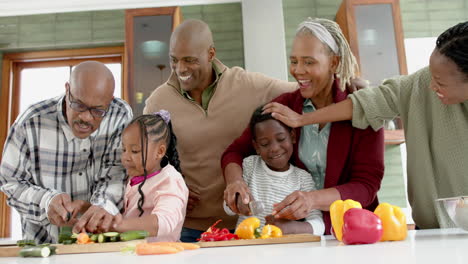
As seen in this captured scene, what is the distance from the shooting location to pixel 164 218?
127 centimetres

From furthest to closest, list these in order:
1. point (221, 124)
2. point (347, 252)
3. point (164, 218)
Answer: point (221, 124) < point (164, 218) < point (347, 252)

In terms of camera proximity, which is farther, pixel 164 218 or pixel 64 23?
pixel 64 23

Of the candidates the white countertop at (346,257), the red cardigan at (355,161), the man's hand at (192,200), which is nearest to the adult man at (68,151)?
the man's hand at (192,200)

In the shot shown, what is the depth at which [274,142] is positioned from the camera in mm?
1569

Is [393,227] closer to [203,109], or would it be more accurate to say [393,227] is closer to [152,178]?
[152,178]

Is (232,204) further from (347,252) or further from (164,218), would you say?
(347,252)

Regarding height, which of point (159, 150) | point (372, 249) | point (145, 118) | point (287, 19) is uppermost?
point (287, 19)

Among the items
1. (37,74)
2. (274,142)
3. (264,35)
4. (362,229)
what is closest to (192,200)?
(274,142)

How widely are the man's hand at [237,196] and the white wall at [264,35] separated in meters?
1.87

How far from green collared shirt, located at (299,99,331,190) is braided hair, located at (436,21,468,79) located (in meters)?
0.49

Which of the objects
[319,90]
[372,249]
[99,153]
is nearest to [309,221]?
[319,90]

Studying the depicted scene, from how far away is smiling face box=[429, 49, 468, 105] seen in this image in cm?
118

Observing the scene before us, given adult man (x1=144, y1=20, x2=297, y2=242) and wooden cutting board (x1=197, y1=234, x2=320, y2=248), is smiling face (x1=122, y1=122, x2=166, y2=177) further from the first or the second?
wooden cutting board (x1=197, y1=234, x2=320, y2=248)

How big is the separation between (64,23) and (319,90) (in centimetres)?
342
